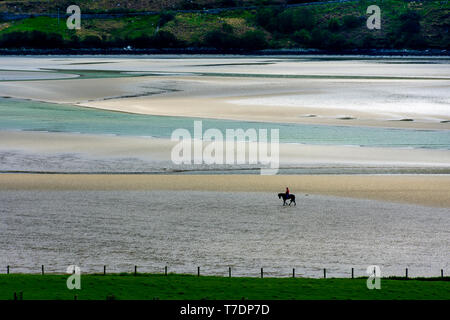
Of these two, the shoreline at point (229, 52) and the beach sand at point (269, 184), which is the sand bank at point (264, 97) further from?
the shoreline at point (229, 52)

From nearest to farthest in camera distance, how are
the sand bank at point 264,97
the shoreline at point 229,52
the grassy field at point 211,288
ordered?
the grassy field at point 211,288
the sand bank at point 264,97
the shoreline at point 229,52

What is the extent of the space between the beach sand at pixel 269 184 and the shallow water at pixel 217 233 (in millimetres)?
1173

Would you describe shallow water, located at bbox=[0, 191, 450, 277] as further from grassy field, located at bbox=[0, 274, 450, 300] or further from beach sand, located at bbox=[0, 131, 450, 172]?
beach sand, located at bbox=[0, 131, 450, 172]

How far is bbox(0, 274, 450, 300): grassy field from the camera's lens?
22.5 m

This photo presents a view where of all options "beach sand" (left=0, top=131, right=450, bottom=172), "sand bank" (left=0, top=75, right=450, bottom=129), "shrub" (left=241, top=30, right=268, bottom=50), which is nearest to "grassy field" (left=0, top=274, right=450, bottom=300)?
"beach sand" (left=0, top=131, right=450, bottom=172)

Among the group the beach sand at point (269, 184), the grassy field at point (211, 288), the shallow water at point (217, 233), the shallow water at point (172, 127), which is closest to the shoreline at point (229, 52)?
the shallow water at point (172, 127)

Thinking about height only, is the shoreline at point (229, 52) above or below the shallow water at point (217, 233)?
above

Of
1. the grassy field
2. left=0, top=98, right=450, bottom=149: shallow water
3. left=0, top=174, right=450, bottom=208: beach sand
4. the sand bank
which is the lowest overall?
the grassy field

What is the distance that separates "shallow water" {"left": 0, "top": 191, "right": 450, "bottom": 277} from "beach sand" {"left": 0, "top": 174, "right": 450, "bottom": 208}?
1.17m

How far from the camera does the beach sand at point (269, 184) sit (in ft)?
122

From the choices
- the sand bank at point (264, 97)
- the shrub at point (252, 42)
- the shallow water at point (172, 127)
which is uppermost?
the shrub at point (252, 42)
